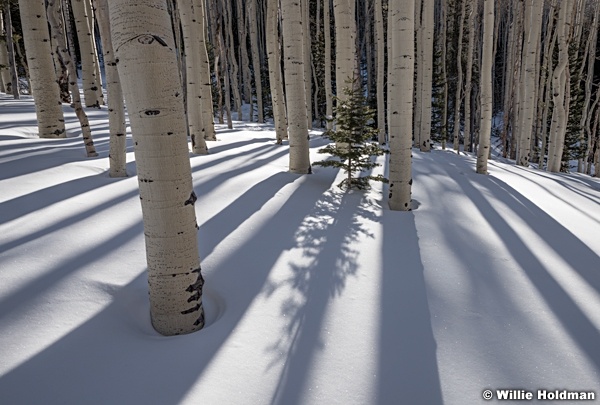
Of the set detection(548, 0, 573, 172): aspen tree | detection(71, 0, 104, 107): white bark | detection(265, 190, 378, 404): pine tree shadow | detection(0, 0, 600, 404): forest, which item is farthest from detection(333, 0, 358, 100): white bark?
detection(548, 0, 573, 172): aspen tree

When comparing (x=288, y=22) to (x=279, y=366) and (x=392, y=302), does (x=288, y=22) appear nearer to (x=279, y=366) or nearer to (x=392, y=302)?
(x=392, y=302)

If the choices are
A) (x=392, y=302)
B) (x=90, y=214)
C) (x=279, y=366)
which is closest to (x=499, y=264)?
(x=392, y=302)

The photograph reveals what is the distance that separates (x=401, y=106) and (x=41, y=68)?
600 centimetres

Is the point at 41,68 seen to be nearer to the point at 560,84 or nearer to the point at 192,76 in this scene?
the point at 192,76

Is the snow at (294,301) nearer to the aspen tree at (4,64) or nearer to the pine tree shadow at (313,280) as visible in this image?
the pine tree shadow at (313,280)

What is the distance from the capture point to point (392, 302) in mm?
2482

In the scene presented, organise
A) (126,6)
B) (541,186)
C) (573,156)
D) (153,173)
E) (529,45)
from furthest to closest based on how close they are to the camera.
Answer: (573,156) → (529,45) → (541,186) → (153,173) → (126,6)

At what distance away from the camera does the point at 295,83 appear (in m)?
5.13

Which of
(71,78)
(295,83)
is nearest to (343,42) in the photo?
(295,83)

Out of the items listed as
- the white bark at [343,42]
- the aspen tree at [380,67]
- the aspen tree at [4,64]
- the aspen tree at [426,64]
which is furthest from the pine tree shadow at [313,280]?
the aspen tree at [4,64]

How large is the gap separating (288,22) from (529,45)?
24.3 feet

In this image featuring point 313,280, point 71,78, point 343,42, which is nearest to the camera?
point 313,280

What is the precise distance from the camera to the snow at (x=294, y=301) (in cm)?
177

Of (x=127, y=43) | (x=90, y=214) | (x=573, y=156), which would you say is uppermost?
(x=127, y=43)
